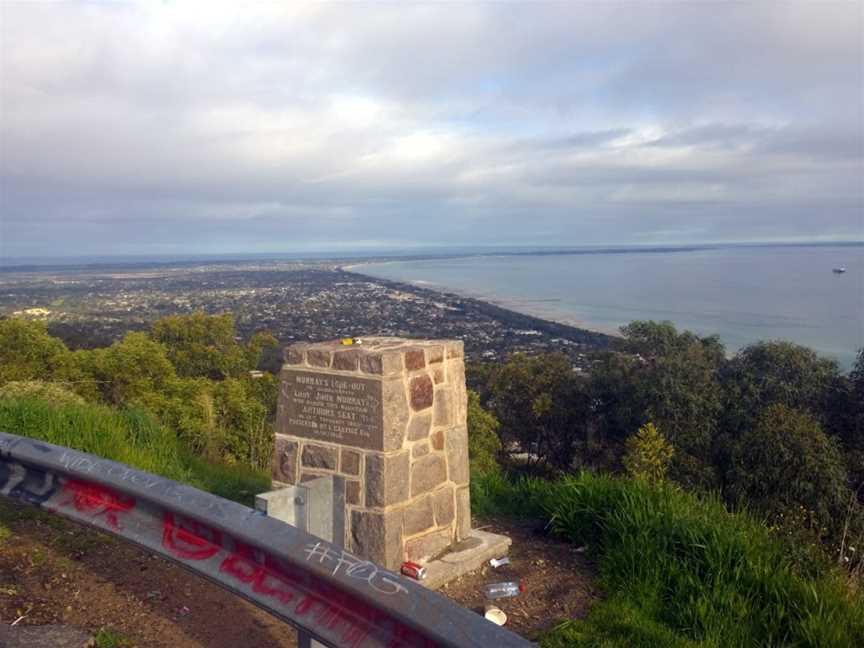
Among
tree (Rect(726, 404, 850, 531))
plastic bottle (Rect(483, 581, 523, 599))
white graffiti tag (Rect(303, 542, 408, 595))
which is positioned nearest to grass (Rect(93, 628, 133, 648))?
white graffiti tag (Rect(303, 542, 408, 595))

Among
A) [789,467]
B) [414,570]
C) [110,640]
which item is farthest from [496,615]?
Result: [789,467]

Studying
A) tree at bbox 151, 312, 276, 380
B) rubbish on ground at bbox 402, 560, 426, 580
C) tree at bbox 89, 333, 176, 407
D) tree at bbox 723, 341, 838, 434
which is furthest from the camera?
tree at bbox 151, 312, 276, 380

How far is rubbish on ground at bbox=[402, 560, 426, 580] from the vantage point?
13.4 ft

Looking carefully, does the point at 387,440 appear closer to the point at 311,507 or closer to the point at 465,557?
the point at 465,557

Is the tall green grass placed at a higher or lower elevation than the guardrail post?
lower

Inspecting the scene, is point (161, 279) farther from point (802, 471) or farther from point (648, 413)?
point (802, 471)

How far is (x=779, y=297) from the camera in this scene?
197 feet

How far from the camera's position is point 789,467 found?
543 inches

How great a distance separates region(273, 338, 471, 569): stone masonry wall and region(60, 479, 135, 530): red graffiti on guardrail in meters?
1.43

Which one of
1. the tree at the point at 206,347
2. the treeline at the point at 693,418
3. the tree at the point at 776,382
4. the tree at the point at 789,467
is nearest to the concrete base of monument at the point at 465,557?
the treeline at the point at 693,418

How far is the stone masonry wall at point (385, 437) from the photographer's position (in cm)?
416

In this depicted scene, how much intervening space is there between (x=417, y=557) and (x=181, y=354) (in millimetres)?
17002

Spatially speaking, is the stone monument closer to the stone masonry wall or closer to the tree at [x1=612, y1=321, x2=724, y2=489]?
the stone masonry wall

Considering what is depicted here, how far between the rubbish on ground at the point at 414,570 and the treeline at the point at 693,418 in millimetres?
8457
